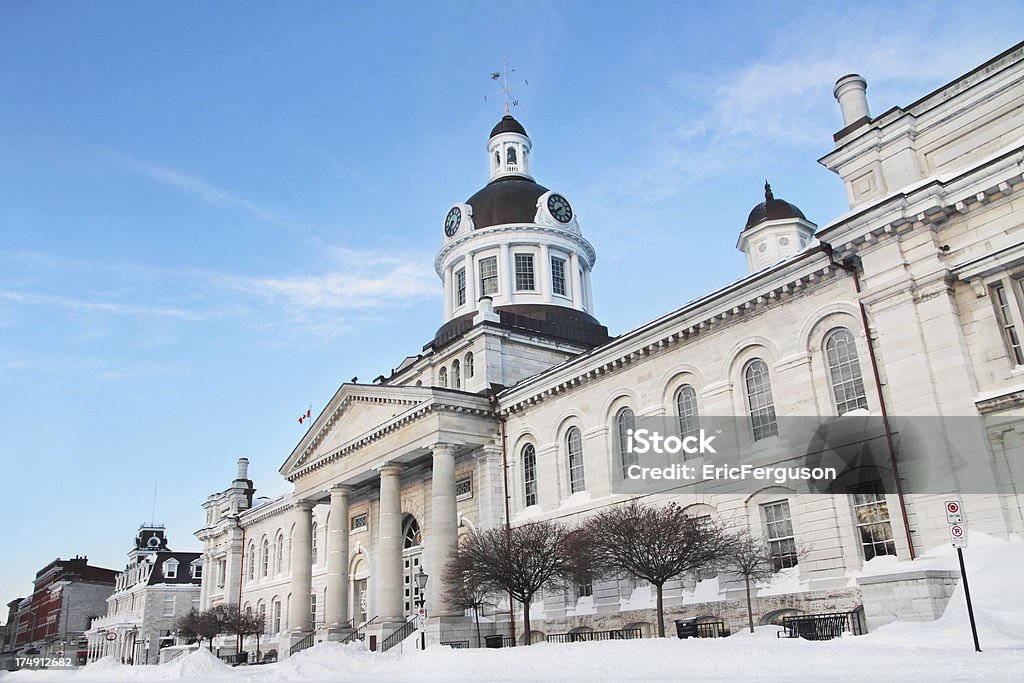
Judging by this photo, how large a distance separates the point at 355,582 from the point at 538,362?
16436 millimetres

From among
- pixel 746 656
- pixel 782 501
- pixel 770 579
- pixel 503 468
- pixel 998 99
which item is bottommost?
pixel 746 656

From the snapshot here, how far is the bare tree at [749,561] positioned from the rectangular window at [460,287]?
88.1ft

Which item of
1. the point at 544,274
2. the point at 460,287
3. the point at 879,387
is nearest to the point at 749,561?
the point at 879,387

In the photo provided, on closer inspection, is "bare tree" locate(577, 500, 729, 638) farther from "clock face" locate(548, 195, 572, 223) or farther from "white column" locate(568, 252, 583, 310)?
"clock face" locate(548, 195, 572, 223)

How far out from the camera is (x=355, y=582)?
1879 inches

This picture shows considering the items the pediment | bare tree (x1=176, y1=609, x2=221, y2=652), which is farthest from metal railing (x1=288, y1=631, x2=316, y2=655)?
bare tree (x1=176, y1=609, x2=221, y2=652)

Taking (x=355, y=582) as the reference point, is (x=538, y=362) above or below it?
above

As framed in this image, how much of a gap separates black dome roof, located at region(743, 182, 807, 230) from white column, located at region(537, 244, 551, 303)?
36.7 ft

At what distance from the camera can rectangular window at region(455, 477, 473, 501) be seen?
39.4 m

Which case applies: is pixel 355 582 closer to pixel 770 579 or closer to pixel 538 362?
pixel 538 362

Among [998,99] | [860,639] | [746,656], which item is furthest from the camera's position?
[998,99]

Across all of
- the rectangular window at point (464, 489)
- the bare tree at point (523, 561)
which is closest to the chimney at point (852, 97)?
the bare tree at point (523, 561)

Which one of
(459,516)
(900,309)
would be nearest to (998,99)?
(900,309)

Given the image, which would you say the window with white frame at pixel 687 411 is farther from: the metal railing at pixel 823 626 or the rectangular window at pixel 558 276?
the rectangular window at pixel 558 276
